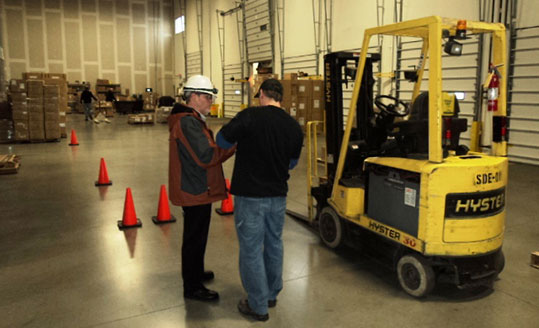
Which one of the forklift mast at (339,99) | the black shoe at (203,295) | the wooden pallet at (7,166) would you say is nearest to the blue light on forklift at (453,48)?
the forklift mast at (339,99)

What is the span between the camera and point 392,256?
416 centimetres

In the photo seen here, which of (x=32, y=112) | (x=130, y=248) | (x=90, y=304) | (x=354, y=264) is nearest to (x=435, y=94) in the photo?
(x=354, y=264)

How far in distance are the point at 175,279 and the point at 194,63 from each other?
29.2 m

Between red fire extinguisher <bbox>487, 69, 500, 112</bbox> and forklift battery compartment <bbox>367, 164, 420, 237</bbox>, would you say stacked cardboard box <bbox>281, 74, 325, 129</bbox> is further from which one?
red fire extinguisher <bbox>487, 69, 500, 112</bbox>

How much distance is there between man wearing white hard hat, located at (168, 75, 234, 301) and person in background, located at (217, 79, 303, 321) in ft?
0.92

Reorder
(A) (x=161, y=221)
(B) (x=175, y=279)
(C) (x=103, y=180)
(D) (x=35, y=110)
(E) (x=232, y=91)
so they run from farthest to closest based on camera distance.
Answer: (E) (x=232, y=91) → (D) (x=35, y=110) → (C) (x=103, y=180) → (A) (x=161, y=221) → (B) (x=175, y=279)

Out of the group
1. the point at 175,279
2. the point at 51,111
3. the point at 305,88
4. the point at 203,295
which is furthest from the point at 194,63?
the point at 203,295

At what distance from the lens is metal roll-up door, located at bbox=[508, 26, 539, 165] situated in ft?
33.5

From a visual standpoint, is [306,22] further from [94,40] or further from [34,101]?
[94,40]

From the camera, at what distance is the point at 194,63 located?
31797mm

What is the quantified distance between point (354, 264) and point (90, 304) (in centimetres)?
261

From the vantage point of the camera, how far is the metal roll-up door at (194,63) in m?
30.8

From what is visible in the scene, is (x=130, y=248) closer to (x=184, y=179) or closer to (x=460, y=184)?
(x=184, y=179)

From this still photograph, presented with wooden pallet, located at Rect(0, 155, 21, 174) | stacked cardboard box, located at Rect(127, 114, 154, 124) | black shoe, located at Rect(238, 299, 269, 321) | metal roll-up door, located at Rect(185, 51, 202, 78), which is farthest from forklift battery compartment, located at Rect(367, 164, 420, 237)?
metal roll-up door, located at Rect(185, 51, 202, 78)
